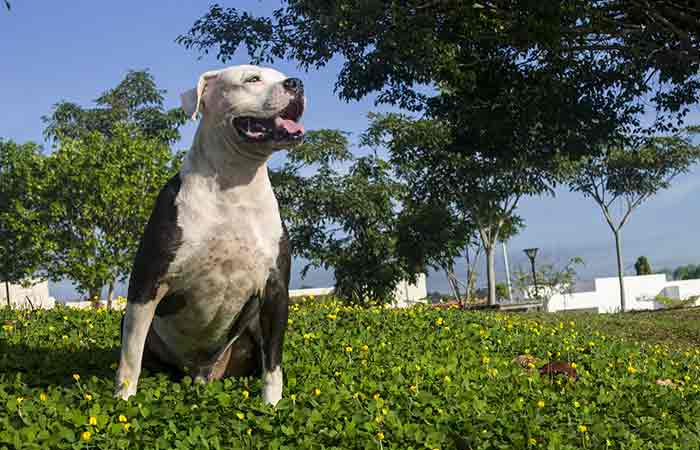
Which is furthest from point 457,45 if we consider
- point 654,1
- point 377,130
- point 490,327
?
point 377,130

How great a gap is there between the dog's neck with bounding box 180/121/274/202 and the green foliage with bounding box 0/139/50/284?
72.3ft

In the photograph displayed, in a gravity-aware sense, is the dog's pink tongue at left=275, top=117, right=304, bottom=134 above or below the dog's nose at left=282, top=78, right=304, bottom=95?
below

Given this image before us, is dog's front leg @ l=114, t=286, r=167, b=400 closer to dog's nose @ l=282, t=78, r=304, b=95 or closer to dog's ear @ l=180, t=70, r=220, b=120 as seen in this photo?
dog's ear @ l=180, t=70, r=220, b=120

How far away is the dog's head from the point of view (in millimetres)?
4484

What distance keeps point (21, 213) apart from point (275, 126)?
24.4 m

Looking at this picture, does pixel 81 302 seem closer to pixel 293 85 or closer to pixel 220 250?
pixel 220 250

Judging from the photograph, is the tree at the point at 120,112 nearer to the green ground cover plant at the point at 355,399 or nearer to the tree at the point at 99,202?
the tree at the point at 99,202

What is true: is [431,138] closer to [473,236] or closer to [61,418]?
[473,236]

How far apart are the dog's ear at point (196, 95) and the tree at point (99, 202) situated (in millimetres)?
20972

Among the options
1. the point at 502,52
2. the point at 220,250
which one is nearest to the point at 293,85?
the point at 220,250

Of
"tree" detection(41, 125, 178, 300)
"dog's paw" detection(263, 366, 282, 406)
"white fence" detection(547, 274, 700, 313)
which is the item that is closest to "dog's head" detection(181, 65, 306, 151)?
"dog's paw" detection(263, 366, 282, 406)

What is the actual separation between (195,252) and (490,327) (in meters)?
6.83

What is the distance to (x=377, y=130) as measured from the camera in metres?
28.8

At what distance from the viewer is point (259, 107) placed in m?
4.50
